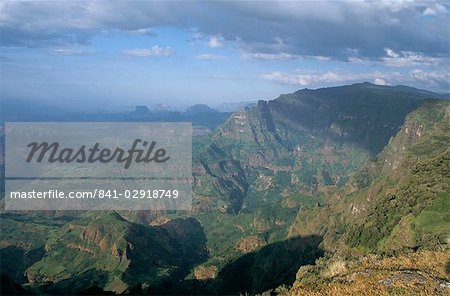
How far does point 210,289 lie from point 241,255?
42.7 meters

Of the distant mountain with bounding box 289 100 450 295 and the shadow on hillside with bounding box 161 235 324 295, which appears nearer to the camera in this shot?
the distant mountain with bounding box 289 100 450 295

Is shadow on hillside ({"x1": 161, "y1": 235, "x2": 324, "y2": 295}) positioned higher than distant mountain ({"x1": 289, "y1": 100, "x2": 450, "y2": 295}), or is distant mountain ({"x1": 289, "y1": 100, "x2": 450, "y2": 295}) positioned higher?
distant mountain ({"x1": 289, "y1": 100, "x2": 450, "y2": 295})

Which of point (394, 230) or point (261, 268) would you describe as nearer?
point (394, 230)

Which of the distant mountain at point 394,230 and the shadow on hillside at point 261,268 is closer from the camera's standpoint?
the distant mountain at point 394,230

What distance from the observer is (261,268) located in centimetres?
14338

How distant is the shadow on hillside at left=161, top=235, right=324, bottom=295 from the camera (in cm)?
12824

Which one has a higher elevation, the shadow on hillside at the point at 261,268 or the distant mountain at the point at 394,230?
the distant mountain at the point at 394,230

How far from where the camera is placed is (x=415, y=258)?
3222 cm

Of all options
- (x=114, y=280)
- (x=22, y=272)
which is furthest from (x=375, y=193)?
(x=22, y=272)

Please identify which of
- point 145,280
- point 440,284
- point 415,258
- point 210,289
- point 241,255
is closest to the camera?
point 440,284

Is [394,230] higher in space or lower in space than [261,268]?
higher

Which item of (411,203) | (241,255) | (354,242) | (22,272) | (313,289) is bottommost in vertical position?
(22,272)

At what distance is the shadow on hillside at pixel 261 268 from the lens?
5049 inches

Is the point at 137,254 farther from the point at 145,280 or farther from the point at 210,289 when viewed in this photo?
the point at 210,289
